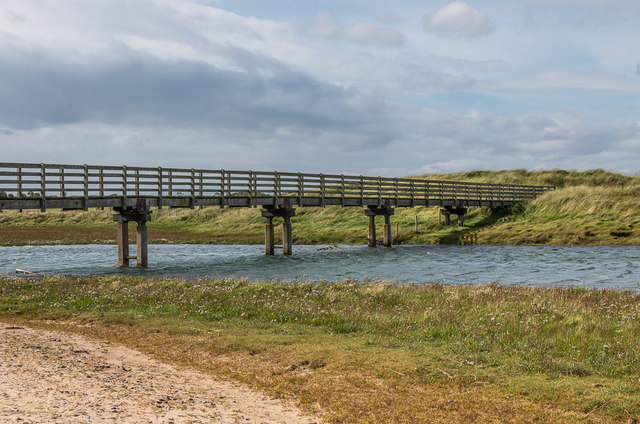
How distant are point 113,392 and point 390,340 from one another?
5.39 metres

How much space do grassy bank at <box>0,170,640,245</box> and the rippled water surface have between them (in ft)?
17.3

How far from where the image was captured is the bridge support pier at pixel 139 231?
99.9ft

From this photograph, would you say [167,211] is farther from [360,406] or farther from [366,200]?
[360,406]

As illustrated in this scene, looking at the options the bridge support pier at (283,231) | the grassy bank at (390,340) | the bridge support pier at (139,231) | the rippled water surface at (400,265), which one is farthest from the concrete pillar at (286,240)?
the grassy bank at (390,340)

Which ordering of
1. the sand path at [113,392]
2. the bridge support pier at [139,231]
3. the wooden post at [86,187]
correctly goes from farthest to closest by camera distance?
the bridge support pier at [139,231]
the wooden post at [86,187]
the sand path at [113,392]

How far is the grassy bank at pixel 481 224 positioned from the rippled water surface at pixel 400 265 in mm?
5277

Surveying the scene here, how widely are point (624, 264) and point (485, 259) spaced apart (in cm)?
720

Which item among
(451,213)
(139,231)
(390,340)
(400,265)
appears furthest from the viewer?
(451,213)

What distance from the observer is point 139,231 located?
31000mm

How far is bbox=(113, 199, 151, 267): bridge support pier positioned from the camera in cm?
3044

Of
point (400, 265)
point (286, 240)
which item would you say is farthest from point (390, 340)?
point (286, 240)

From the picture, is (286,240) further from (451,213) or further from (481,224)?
(481,224)

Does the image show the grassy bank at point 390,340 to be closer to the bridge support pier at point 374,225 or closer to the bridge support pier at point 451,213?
the bridge support pier at point 374,225

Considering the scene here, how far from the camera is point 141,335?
1251cm
